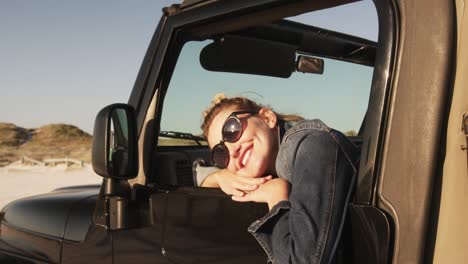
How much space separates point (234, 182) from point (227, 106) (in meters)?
0.28

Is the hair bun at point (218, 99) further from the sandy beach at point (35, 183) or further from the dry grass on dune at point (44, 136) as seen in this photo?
the dry grass on dune at point (44, 136)

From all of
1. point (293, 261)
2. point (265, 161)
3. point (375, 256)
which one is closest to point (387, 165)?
point (375, 256)

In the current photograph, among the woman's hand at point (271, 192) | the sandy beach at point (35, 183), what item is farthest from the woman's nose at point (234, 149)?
the sandy beach at point (35, 183)

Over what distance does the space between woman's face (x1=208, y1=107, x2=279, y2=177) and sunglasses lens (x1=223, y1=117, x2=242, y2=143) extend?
0.01m

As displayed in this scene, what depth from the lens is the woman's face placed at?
1.71 meters

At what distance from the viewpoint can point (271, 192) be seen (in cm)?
158

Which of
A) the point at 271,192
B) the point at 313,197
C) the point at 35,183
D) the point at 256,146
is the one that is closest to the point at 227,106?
the point at 256,146

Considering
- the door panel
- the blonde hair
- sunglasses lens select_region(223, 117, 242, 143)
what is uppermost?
the blonde hair

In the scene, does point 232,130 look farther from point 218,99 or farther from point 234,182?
point 218,99

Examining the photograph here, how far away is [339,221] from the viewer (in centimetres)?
136

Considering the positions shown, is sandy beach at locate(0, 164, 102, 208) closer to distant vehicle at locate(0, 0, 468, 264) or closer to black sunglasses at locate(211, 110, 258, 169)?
distant vehicle at locate(0, 0, 468, 264)

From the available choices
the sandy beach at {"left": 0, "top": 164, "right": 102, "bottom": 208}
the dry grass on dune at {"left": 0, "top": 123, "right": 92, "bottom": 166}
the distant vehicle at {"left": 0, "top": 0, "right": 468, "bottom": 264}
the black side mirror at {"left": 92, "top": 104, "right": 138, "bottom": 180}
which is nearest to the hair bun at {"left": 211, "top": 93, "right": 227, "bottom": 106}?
the distant vehicle at {"left": 0, "top": 0, "right": 468, "bottom": 264}

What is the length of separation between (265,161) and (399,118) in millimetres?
526

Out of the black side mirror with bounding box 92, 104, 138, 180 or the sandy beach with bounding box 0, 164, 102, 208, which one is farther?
the sandy beach with bounding box 0, 164, 102, 208
